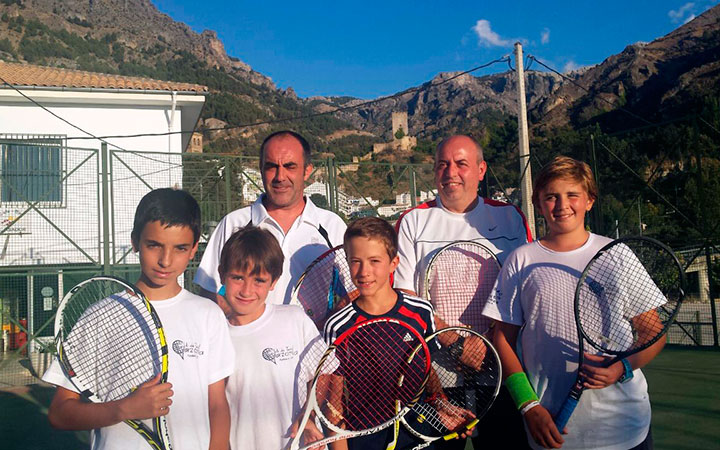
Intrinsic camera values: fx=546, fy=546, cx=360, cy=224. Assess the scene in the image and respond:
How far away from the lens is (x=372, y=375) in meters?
2.31

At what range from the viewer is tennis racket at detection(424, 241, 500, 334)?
264 cm

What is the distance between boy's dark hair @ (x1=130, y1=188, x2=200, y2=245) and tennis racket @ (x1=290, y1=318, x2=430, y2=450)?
789mm

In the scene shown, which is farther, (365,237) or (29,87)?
(29,87)

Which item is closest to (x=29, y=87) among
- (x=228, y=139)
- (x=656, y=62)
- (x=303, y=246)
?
(x=303, y=246)

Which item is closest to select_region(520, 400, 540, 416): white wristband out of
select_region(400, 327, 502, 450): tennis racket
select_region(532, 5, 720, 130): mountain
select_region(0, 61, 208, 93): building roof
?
select_region(400, 327, 502, 450): tennis racket

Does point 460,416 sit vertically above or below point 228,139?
below

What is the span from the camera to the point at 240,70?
13888 cm

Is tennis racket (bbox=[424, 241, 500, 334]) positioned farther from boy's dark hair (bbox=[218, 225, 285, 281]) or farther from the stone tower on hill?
the stone tower on hill

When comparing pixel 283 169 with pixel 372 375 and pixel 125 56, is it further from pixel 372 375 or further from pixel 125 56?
pixel 125 56

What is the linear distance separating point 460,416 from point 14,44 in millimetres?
71056

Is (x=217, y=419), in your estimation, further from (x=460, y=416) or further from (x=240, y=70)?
(x=240, y=70)

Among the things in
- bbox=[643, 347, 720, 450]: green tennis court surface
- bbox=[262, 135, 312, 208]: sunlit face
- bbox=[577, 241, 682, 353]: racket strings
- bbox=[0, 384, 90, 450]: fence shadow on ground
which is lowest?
bbox=[0, 384, 90, 450]: fence shadow on ground

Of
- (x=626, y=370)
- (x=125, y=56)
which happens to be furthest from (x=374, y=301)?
(x=125, y=56)

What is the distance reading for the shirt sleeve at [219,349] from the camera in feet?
6.75
